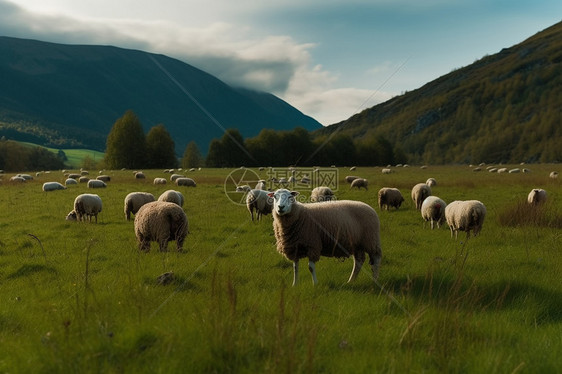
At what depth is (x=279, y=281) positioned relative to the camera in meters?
7.23

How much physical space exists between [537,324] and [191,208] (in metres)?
17.7

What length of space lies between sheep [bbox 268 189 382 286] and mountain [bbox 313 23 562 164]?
106 meters

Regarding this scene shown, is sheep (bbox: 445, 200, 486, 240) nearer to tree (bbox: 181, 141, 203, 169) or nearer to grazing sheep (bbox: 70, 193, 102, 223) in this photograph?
grazing sheep (bbox: 70, 193, 102, 223)

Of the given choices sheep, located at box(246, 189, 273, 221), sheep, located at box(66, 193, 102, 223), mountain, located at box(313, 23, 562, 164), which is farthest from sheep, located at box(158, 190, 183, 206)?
mountain, located at box(313, 23, 562, 164)

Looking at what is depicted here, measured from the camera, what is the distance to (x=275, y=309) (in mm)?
5152

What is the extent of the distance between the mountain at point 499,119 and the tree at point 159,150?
50.0 metres

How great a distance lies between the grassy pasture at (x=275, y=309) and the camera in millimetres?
3697

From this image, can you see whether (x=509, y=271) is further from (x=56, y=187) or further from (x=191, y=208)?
(x=56, y=187)

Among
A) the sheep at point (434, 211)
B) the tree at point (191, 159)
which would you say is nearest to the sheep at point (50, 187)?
the sheep at point (434, 211)

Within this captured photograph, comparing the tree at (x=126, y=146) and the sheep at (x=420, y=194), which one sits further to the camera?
the tree at (x=126, y=146)

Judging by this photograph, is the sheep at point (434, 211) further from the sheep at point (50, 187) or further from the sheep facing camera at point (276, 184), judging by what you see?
the sheep at point (50, 187)

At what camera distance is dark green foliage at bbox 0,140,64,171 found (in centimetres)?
8638

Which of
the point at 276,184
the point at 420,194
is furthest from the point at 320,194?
the point at 276,184

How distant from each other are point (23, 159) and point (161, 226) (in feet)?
328
